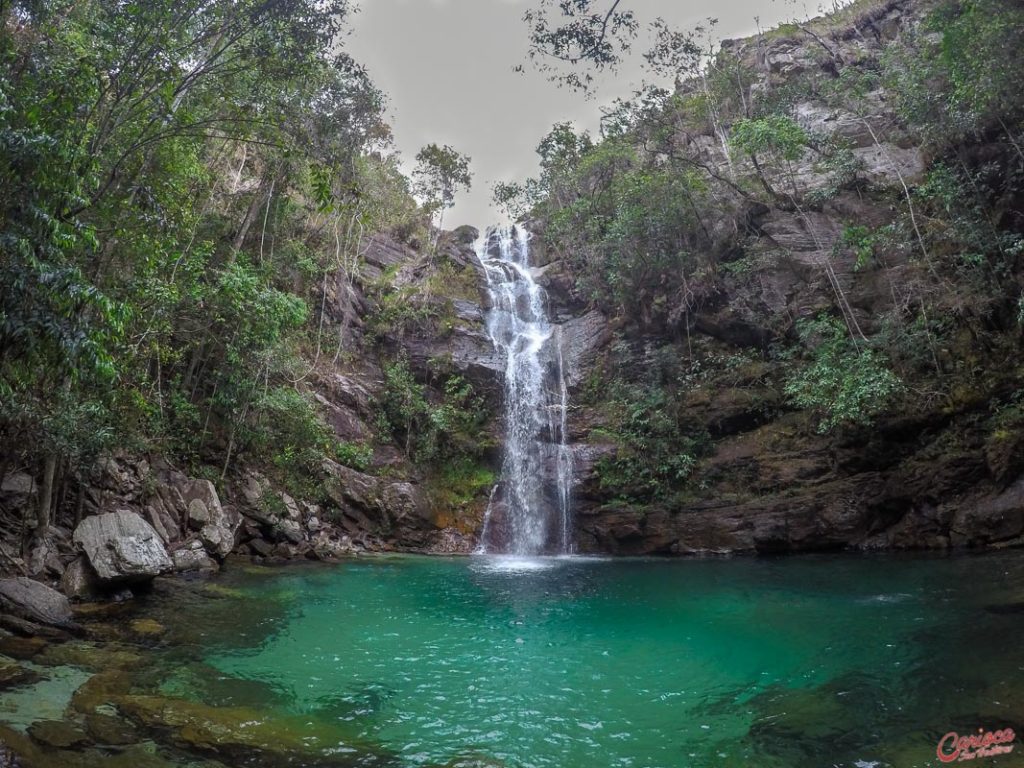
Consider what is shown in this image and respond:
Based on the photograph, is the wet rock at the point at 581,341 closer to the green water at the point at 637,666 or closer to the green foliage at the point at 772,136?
the green foliage at the point at 772,136

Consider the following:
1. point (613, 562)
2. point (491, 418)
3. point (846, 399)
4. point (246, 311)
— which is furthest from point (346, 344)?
point (846, 399)

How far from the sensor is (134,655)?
6859mm

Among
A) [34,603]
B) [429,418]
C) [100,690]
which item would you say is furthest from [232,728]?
[429,418]

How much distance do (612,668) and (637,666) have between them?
0.34 metres

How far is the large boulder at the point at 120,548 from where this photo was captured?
9.69 meters

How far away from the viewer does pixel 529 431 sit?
22.9 m

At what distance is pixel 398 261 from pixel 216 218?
12313mm

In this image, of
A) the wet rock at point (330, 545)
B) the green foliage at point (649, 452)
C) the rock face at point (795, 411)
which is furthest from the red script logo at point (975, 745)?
the wet rock at point (330, 545)

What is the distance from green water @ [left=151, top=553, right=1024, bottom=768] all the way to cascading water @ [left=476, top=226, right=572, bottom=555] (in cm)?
765

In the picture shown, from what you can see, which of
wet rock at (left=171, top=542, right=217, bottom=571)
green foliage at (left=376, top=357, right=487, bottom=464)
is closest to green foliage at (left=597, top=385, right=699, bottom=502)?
green foliage at (left=376, top=357, right=487, bottom=464)

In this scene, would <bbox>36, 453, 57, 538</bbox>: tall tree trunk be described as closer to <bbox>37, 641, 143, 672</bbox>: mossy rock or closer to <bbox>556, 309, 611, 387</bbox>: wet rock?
<bbox>37, 641, 143, 672</bbox>: mossy rock

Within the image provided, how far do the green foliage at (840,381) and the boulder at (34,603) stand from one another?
16.0 m

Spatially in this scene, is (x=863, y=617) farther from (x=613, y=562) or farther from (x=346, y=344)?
(x=346, y=344)

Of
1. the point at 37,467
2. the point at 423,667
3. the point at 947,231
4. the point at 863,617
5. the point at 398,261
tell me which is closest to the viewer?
the point at 423,667
